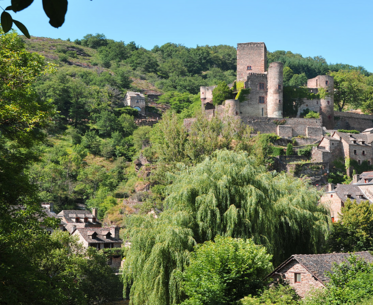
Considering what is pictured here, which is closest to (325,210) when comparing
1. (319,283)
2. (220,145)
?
(319,283)

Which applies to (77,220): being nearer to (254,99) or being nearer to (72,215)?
(72,215)

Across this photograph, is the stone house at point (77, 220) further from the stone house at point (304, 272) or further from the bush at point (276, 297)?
the bush at point (276, 297)

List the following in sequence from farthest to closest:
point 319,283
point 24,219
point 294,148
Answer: point 294,148 < point 319,283 < point 24,219

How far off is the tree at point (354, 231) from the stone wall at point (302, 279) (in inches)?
335

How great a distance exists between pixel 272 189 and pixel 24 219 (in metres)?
14.1

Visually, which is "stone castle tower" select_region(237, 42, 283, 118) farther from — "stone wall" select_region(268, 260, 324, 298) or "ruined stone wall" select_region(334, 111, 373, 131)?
"stone wall" select_region(268, 260, 324, 298)

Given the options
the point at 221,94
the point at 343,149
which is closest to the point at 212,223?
the point at 343,149

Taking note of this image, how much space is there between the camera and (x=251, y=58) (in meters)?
68.8

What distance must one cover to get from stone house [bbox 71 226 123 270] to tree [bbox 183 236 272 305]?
23.2 m

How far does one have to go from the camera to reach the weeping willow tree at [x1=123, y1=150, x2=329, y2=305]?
20.8m

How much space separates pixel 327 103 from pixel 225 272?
5094 cm

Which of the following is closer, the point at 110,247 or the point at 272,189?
the point at 272,189

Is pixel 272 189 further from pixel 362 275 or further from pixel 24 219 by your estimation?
pixel 24 219

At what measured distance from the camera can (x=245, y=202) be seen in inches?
897
